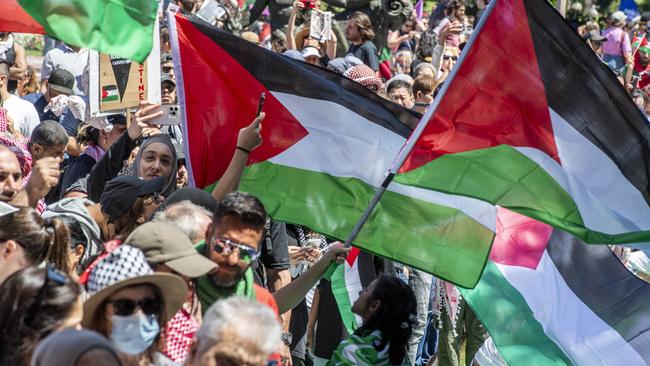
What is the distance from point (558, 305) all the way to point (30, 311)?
3.61 m

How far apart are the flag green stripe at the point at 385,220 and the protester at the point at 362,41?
21.2 feet

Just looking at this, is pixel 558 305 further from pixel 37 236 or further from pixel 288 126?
pixel 37 236

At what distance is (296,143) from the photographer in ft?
22.8

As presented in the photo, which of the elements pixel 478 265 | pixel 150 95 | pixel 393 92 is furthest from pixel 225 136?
pixel 393 92

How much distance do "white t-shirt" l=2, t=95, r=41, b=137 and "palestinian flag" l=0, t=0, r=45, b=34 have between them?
4043 mm

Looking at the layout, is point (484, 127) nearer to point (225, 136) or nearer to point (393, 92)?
point (225, 136)

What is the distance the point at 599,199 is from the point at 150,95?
2886 mm

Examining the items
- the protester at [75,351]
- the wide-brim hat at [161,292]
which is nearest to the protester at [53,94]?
the wide-brim hat at [161,292]

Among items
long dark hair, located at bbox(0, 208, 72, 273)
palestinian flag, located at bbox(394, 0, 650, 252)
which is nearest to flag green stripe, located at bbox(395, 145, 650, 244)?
palestinian flag, located at bbox(394, 0, 650, 252)

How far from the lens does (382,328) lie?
591 cm

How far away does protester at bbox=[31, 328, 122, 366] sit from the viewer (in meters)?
3.52

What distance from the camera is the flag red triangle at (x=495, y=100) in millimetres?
6309

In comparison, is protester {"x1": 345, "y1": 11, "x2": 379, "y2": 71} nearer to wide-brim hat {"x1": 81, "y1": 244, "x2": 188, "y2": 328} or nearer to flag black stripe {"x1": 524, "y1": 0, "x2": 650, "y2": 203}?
flag black stripe {"x1": 524, "y1": 0, "x2": 650, "y2": 203}

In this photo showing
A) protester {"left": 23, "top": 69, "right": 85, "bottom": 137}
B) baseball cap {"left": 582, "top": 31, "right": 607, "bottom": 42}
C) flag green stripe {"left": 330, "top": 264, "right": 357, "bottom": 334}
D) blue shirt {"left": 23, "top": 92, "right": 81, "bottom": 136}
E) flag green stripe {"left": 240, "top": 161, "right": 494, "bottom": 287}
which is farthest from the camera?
baseball cap {"left": 582, "top": 31, "right": 607, "bottom": 42}
